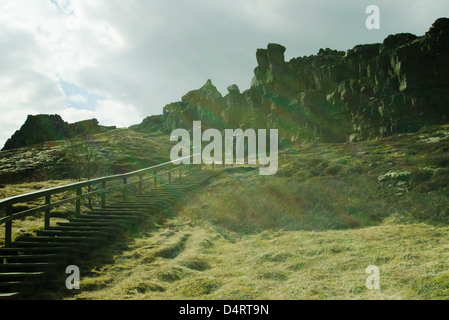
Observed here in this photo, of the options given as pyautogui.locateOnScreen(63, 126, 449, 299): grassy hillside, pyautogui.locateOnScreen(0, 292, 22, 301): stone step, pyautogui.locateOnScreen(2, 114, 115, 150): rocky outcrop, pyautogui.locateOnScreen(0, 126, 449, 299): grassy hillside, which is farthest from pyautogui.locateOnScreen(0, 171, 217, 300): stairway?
pyautogui.locateOnScreen(2, 114, 115, 150): rocky outcrop

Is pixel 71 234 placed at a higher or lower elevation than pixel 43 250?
higher

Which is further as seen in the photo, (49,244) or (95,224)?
(95,224)

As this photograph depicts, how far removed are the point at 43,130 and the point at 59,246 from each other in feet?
211

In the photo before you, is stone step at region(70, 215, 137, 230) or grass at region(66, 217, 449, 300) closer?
grass at region(66, 217, 449, 300)

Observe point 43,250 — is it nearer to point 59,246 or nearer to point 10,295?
point 59,246

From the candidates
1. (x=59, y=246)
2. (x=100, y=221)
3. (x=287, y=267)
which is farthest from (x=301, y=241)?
(x=59, y=246)

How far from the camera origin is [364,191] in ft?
43.3

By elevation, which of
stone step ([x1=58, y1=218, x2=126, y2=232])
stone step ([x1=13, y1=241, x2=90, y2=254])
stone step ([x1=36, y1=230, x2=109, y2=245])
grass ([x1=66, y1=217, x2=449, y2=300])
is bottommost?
grass ([x1=66, y1=217, x2=449, y2=300])

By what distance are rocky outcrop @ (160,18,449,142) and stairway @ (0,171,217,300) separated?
3975cm

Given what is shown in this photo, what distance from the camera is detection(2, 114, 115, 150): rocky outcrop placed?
5931 cm

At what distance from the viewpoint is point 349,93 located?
49312 mm

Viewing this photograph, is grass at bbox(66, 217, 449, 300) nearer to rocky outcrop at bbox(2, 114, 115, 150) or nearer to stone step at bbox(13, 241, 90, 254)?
stone step at bbox(13, 241, 90, 254)

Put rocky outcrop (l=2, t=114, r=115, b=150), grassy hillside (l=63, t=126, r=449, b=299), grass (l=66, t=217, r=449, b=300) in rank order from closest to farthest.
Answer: grass (l=66, t=217, r=449, b=300), grassy hillside (l=63, t=126, r=449, b=299), rocky outcrop (l=2, t=114, r=115, b=150)
